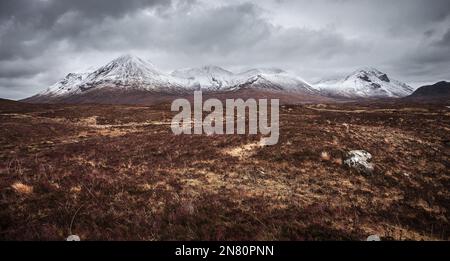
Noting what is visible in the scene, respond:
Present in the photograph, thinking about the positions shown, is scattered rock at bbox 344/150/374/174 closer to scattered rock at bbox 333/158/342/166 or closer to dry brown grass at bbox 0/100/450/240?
scattered rock at bbox 333/158/342/166

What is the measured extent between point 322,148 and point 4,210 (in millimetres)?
17191

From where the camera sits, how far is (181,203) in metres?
10.7

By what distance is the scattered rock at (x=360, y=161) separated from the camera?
15864 millimetres

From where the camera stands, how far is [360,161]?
16.5 meters

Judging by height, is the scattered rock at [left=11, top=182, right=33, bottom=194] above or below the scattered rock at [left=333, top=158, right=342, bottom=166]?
below

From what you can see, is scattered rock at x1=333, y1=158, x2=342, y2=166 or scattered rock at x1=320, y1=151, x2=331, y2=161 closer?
scattered rock at x1=333, y1=158, x2=342, y2=166

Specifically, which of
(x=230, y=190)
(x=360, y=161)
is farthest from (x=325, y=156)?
(x=230, y=190)

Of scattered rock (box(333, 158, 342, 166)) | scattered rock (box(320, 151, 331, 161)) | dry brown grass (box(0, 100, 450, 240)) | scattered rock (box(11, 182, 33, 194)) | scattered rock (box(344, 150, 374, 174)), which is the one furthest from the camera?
scattered rock (box(320, 151, 331, 161))

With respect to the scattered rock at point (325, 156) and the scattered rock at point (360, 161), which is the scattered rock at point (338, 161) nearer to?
the scattered rock at point (360, 161)

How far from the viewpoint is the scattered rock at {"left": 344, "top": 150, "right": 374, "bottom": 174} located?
15864mm

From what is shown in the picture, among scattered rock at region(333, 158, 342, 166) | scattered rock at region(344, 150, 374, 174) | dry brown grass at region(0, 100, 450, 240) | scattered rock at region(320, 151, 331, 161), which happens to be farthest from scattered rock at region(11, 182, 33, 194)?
scattered rock at region(344, 150, 374, 174)

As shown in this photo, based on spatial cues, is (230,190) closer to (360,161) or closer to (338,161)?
(338,161)

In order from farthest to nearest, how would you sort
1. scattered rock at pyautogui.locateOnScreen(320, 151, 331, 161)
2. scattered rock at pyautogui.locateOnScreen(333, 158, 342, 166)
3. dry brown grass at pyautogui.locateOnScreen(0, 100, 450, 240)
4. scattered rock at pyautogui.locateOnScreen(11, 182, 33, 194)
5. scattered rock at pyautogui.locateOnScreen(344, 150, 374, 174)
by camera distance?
scattered rock at pyautogui.locateOnScreen(320, 151, 331, 161), scattered rock at pyautogui.locateOnScreen(333, 158, 342, 166), scattered rock at pyautogui.locateOnScreen(344, 150, 374, 174), scattered rock at pyautogui.locateOnScreen(11, 182, 33, 194), dry brown grass at pyautogui.locateOnScreen(0, 100, 450, 240)
